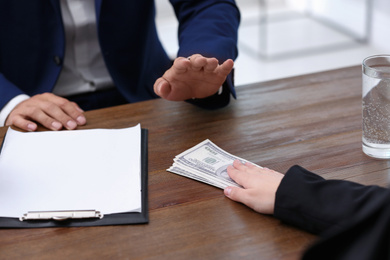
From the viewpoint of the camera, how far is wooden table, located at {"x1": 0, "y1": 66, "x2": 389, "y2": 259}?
2.99 ft

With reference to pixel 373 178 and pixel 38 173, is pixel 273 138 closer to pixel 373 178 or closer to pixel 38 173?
pixel 373 178

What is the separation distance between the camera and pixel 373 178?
1.08 meters

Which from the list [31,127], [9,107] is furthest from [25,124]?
[9,107]

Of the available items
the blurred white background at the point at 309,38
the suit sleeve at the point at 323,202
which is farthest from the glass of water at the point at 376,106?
the blurred white background at the point at 309,38

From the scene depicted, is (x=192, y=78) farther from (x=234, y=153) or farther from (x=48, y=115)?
(x=48, y=115)

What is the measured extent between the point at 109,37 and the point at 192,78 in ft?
1.99

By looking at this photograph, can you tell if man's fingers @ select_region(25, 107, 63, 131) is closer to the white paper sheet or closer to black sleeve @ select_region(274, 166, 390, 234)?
the white paper sheet

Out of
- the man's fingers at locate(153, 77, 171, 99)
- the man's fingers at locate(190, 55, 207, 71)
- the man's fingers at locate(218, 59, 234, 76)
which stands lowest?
the man's fingers at locate(153, 77, 171, 99)

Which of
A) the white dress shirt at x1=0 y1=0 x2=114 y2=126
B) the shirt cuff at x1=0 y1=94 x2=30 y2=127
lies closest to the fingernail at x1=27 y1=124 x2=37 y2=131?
the shirt cuff at x1=0 y1=94 x2=30 y2=127

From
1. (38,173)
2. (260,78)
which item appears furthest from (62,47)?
(260,78)

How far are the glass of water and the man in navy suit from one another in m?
0.47

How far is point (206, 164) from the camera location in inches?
45.6

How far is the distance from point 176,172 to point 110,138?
228 millimetres

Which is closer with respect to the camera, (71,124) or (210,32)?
(71,124)
